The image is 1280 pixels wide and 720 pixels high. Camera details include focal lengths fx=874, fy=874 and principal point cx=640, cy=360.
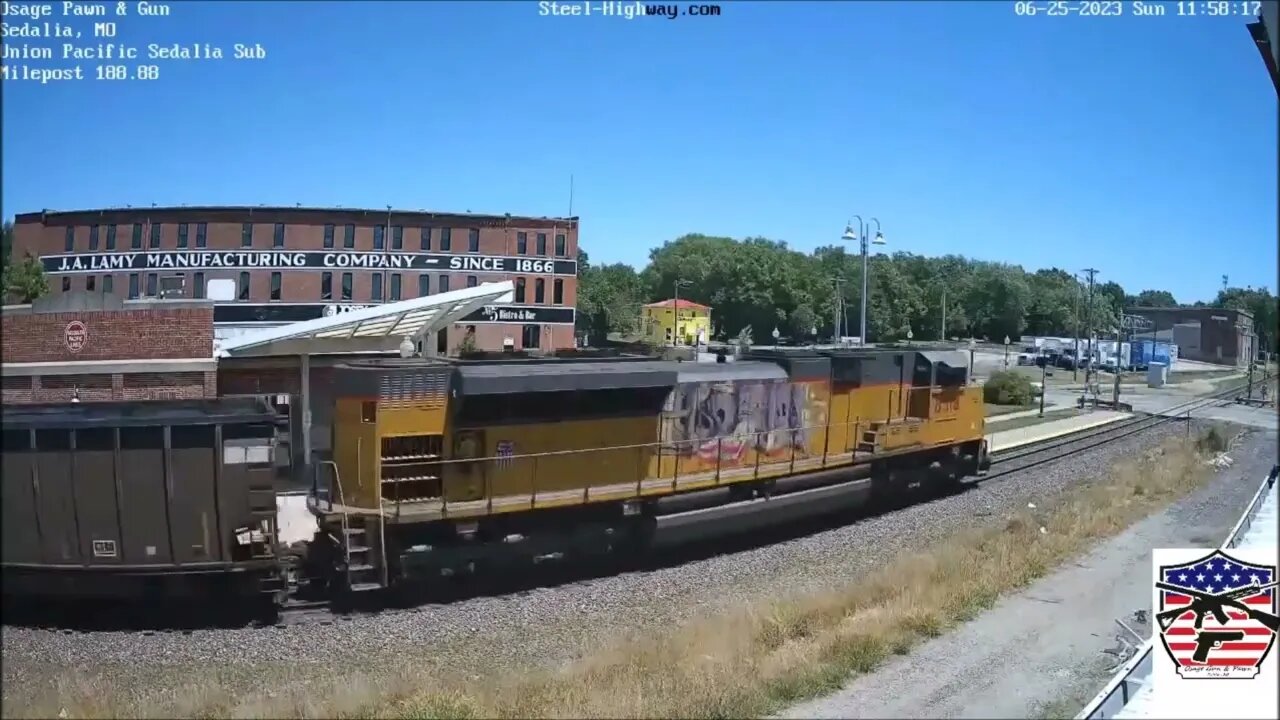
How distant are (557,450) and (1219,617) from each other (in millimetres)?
8083

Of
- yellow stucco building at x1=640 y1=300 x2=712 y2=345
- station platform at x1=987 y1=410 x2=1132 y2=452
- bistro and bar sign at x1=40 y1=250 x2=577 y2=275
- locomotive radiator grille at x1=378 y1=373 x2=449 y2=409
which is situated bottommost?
station platform at x1=987 y1=410 x2=1132 y2=452

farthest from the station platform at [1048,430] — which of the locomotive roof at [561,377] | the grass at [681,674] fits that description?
the grass at [681,674]

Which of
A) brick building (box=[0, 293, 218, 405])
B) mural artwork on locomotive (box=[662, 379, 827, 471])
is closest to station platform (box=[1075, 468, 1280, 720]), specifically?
mural artwork on locomotive (box=[662, 379, 827, 471])

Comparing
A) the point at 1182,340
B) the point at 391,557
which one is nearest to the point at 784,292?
the point at 1182,340

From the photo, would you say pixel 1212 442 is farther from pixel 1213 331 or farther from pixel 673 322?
pixel 673 322

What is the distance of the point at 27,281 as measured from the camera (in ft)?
60.1

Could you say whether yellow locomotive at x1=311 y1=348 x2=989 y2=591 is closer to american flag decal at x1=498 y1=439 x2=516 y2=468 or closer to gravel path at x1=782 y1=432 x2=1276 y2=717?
american flag decal at x1=498 y1=439 x2=516 y2=468

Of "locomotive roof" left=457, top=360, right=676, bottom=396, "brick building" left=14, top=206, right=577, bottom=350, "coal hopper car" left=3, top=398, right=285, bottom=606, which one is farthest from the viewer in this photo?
"brick building" left=14, top=206, right=577, bottom=350

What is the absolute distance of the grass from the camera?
668cm

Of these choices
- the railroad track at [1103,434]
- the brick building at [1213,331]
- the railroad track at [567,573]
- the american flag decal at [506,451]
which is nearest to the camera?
the railroad track at [567,573]

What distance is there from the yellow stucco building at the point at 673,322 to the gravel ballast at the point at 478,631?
27.8 m

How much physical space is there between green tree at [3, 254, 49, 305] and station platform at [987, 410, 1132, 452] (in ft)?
76.1

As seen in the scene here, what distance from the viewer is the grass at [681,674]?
6676mm

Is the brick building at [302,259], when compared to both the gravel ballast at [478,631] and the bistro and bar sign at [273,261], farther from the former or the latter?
the gravel ballast at [478,631]
